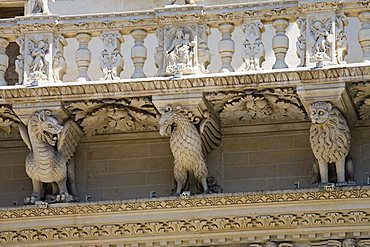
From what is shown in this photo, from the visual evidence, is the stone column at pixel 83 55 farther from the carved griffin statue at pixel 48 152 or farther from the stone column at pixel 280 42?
the stone column at pixel 280 42

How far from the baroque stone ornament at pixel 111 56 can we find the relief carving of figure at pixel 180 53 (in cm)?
41

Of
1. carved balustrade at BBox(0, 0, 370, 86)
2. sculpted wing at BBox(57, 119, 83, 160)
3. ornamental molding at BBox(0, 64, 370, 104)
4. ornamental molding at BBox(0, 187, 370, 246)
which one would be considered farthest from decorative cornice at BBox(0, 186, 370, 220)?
carved balustrade at BBox(0, 0, 370, 86)

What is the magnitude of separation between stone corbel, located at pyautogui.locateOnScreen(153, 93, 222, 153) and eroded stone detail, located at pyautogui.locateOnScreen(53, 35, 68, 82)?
84 centimetres

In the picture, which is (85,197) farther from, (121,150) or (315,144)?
(315,144)

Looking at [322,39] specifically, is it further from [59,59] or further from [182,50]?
[59,59]

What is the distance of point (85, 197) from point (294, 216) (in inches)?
68.0

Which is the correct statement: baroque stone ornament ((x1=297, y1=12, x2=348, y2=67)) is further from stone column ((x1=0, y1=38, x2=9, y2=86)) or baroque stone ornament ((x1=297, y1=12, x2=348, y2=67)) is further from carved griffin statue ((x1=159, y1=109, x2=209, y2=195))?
stone column ((x1=0, y1=38, x2=9, y2=86))

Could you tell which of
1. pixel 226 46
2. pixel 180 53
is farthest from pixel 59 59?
pixel 226 46

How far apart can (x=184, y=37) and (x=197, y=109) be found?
0.56 metres

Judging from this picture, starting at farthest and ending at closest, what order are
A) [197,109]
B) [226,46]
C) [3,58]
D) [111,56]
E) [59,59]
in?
1. [3,58]
2. [59,59]
3. [111,56]
4. [226,46]
5. [197,109]

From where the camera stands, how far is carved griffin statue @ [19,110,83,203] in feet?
50.4

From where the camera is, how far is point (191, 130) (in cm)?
1528

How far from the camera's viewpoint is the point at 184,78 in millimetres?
15055

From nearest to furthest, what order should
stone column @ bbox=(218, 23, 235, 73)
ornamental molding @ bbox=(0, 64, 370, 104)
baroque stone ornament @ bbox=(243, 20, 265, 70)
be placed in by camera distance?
1. ornamental molding @ bbox=(0, 64, 370, 104)
2. baroque stone ornament @ bbox=(243, 20, 265, 70)
3. stone column @ bbox=(218, 23, 235, 73)
